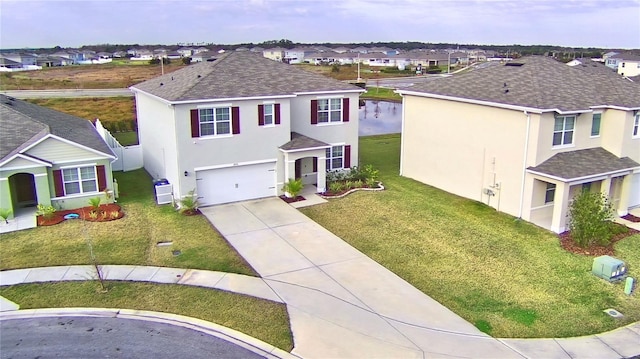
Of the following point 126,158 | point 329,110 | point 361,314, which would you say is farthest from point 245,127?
point 361,314

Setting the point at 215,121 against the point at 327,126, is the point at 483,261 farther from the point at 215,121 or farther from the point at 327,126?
the point at 215,121

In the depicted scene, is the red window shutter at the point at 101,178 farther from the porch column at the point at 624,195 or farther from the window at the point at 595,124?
the porch column at the point at 624,195

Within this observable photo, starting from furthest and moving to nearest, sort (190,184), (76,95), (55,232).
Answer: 1. (76,95)
2. (190,184)
3. (55,232)

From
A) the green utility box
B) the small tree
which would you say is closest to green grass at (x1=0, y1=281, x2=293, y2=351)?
the green utility box

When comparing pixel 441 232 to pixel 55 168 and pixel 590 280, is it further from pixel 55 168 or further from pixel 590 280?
pixel 55 168

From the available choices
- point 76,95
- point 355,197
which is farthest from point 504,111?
point 76,95

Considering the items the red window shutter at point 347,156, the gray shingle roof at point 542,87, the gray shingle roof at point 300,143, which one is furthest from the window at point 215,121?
the gray shingle roof at point 542,87
